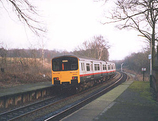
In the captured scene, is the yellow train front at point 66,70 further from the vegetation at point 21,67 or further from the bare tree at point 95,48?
the bare tree at point 95,48

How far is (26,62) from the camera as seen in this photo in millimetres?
24125

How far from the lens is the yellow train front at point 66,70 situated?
488 inches

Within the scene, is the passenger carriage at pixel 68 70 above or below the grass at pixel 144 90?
above

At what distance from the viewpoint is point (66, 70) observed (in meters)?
12.5

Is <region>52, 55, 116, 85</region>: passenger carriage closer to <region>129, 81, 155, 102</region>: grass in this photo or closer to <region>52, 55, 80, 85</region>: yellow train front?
<region>52, 55, 80, 85</region>: yellow train front

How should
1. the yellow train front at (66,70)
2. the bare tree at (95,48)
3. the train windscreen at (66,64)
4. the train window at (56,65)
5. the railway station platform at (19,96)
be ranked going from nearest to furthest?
the railway station platform at (19,96) < the yellow train front at (66,70) < the train windscreen at (66,64) < the train window at (56,65) < the bare tree at (95,48)

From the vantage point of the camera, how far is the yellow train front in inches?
488

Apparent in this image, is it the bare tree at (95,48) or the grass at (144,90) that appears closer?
the grass at (144,90)

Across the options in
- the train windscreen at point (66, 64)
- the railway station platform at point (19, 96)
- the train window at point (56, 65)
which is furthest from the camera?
the train window at point (56, 65)

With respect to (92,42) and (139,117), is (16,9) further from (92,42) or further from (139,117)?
(92,42)

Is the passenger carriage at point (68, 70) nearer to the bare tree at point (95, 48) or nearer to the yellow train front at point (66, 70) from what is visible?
the yellow train front at point (66, 70)

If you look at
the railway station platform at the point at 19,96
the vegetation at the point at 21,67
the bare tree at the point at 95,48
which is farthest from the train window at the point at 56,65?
the bare tree at the point at 95,48

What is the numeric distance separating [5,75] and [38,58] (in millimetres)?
10227

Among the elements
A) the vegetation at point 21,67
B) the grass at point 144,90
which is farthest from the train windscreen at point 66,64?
the grass at point 144,90
